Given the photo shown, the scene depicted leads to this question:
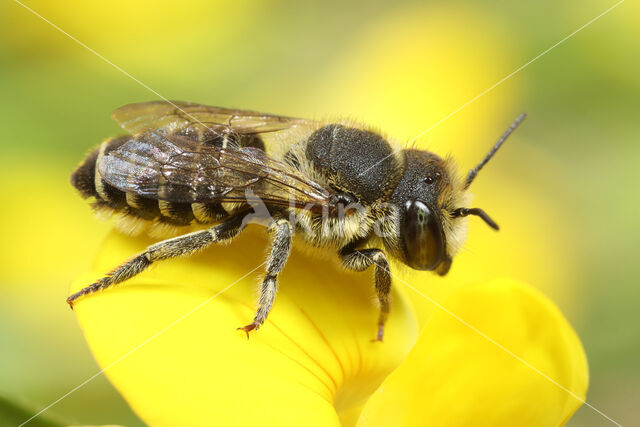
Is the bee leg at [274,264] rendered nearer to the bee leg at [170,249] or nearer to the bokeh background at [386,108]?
the bee leg at [170,249]

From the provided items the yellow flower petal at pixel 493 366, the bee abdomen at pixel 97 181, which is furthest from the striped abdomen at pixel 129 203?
the yellow flower petal at pixel 493 366

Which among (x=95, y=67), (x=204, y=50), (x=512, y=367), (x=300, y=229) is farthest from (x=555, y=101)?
(x=512, y=367)

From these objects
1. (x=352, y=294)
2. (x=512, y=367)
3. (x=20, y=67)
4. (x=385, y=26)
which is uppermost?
(x=512, y=367)

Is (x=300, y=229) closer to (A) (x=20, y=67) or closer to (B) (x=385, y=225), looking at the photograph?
(B) (x=385, y=225)

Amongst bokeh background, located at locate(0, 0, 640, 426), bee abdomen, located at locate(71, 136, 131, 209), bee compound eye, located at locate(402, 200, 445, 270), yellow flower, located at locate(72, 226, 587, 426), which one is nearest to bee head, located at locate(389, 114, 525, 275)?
bee compound eye, located at locate(402, 200, 445, 270)

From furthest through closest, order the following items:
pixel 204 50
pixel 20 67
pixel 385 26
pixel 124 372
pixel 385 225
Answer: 1. pixel 385 26
2. pixel 204 50
3. pixel 20 67
4. pixel 385 225
5. pixel 124 372

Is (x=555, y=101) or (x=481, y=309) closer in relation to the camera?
(x=481, y=309)

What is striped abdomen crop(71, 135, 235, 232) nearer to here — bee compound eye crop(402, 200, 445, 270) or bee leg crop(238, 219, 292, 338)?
bee leg crop(238, 219, 292, 338)
